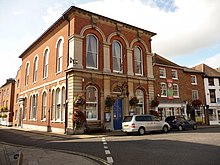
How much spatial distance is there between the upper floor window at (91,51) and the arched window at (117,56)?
217 centimetres

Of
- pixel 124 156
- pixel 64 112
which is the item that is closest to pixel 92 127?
pixel 64 112

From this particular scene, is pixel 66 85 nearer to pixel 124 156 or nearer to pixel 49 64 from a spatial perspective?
pixel 49 64

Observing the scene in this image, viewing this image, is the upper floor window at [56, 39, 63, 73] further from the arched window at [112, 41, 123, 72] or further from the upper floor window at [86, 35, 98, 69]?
the arched window at [112, 41, 123, 72]

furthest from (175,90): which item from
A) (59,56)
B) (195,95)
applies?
(59,56)

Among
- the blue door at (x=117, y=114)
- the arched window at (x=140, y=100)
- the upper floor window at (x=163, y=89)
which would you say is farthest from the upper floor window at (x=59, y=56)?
the upper floor window at (x=163, y=89)

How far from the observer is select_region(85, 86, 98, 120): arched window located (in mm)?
19156

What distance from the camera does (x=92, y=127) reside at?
18.5 metres

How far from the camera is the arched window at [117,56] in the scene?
864 inches

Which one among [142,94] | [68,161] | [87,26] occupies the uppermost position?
[87,26]

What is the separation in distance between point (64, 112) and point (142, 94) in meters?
8.82

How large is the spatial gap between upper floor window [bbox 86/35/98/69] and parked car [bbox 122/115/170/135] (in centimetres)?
612

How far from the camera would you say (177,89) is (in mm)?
31078

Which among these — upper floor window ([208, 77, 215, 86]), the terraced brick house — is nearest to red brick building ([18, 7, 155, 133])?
the terraced brick house

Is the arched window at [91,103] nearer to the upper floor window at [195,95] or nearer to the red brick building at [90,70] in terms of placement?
the red brick building at [90,70]
